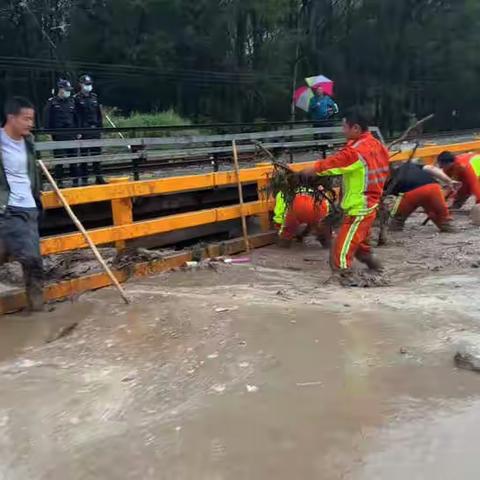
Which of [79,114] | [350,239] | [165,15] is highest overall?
[165,15]

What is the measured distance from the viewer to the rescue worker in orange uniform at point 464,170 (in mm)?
10820

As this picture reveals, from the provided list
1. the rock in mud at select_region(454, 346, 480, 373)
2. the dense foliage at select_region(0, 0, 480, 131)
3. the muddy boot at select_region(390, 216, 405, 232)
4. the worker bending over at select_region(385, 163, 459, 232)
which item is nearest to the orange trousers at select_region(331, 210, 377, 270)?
the rock in mud at select_region(454, 346, 480, 373)

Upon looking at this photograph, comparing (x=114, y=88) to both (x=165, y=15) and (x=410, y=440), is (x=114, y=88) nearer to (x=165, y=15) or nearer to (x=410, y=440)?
(x=165, y=15)

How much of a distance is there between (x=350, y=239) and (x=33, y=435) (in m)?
3.80

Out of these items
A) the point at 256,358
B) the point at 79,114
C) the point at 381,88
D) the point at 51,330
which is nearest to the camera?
the point at 256,358

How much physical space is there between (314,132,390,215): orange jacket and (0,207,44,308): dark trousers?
259 centimetres

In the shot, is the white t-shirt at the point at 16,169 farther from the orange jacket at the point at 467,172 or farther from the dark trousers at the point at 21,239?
the orange jacket at the point at 467,172

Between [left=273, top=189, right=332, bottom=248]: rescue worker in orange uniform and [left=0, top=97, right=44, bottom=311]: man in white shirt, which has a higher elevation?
[left=0, top=97, right=44, bottom=311]: man in white shirt

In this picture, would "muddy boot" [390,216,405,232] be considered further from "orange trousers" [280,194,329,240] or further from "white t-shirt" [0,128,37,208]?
"white t-shirt" [0,128,37,208]

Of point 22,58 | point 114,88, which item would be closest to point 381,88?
point 114,88

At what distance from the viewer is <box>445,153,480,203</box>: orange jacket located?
10.8 metres

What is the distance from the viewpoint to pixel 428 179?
378 inches

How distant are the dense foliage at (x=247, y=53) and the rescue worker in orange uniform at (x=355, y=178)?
1419 cm

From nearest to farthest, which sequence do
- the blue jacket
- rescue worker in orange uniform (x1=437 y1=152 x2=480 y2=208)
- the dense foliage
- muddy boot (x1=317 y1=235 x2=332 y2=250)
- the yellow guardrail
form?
the yellow guardrail
muddy boot (x1=317 y1=235 x2=332 y2=250)
rescue worker in orange uniform (x1=437 y1=152 x2=480 y2=208)
the blue jacket
the dense foliage
